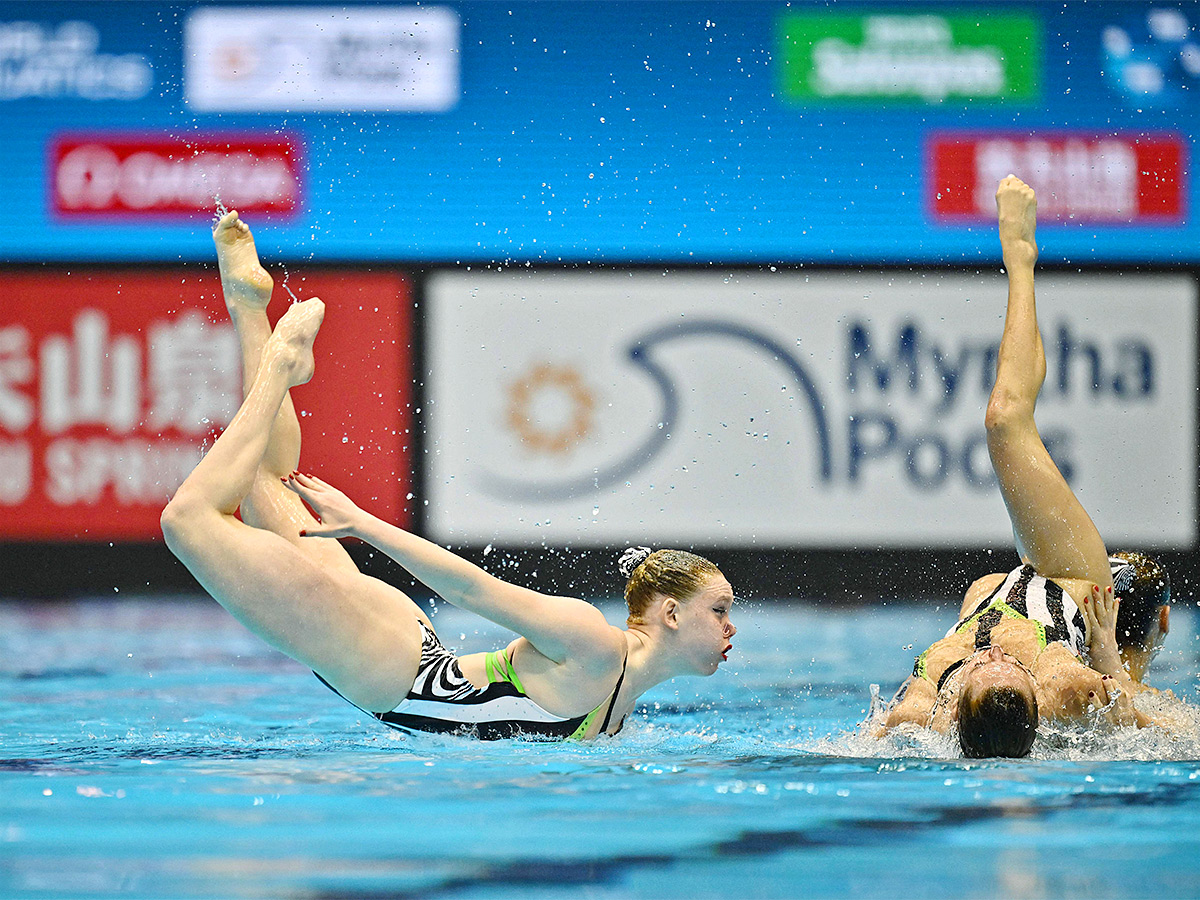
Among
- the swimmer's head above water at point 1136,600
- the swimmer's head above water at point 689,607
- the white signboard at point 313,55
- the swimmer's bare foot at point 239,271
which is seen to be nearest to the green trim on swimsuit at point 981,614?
the swimmer's head above water at point 1136,600

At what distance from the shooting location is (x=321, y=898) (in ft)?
7.63

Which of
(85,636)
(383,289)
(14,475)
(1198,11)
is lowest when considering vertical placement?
(85,636)

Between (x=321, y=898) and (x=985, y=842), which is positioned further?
(x=985, y=842)

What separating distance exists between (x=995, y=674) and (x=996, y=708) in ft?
0.25

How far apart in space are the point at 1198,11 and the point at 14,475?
25.1 ft

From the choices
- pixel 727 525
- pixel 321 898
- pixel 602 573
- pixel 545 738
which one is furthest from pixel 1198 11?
pixel 321 898

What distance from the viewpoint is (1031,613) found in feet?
12.6

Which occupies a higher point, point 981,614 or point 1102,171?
point 1102,171

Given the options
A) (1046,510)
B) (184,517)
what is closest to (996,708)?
(1046,510)

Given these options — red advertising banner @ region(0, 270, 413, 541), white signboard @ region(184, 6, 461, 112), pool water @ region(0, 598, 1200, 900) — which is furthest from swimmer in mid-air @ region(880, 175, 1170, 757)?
white signboard @ region(184, 6, 461, 112)

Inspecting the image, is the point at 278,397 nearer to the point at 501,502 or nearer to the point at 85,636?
the point at 85,636

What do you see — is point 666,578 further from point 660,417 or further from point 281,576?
point 660,417

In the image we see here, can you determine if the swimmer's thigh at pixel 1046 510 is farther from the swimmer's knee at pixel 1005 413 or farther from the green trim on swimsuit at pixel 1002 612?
the green trim on swimsuit at pixel 1002 612

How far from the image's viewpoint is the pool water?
8.07ft
